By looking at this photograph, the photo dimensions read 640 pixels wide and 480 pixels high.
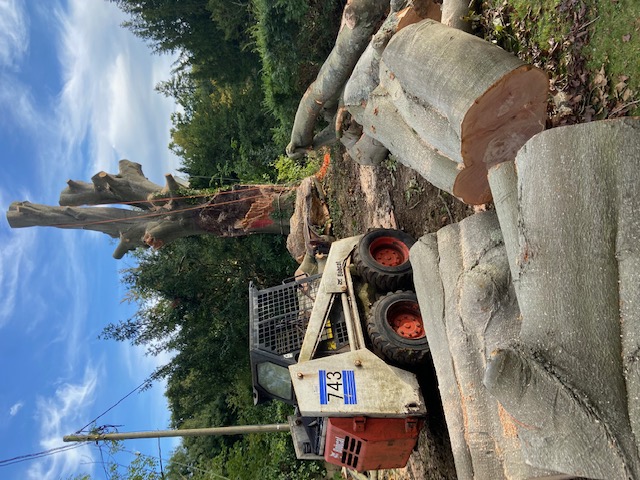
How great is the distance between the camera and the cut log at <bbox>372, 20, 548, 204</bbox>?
2.98m

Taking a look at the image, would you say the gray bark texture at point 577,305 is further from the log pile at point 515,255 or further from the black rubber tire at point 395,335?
the black rubber tire at point 395,335

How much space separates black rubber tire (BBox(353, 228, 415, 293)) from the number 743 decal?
48.7 inches

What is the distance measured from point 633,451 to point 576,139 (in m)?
1.37

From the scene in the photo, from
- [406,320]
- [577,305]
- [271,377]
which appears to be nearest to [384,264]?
[406,320]

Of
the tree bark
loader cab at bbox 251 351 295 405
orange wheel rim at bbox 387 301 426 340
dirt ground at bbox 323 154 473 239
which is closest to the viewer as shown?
orange wheel rim at bbox 387 301 426 340

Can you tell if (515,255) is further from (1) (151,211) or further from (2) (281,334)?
(1) (151,211)

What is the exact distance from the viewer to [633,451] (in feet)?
5.95

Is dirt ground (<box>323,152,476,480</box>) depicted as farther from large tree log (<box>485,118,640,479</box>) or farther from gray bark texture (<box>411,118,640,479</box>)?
large tree log (<box>485,118,640,479</box>)

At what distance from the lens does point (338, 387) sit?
15.1 feet

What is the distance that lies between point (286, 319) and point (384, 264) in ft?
4.61

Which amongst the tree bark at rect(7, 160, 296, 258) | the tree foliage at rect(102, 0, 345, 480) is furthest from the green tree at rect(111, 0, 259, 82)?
the tree bark at rect(7, 160, 296, 258)

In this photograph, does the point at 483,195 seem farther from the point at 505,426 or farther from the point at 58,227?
the point at 58,227

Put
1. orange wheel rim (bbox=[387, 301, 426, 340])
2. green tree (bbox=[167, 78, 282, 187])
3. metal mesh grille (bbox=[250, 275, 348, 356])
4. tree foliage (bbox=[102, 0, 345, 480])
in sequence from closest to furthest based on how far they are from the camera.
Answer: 1. orange wheel rim (bbox=[387, 301, 426, 340])
2. metal mesh grille (bbox=[250, 275, 348, 356])
3. tree foliage (bbox=[102, 0, 345, 480])
4. green tree (bbox=[167, 78, 282, 187])

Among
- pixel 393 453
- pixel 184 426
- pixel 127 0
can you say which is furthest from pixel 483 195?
pixel 184 426
